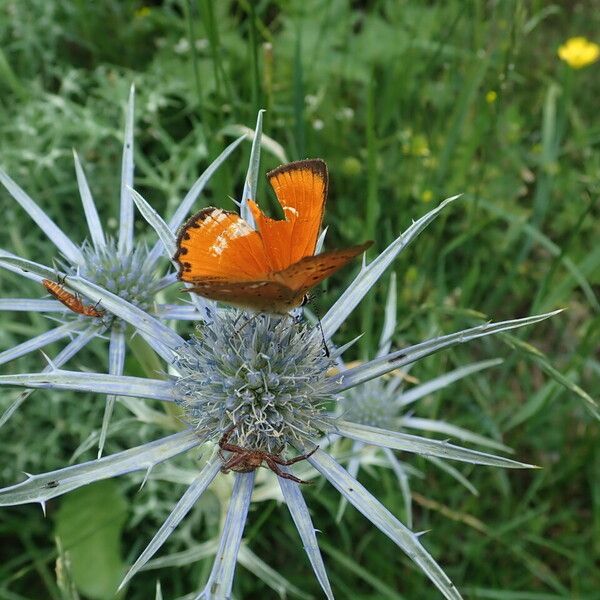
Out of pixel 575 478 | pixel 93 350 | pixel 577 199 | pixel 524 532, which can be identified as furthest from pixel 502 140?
pixel 93 350

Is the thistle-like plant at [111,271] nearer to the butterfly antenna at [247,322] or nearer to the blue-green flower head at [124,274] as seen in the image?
the blue-green flower head at [124,274]

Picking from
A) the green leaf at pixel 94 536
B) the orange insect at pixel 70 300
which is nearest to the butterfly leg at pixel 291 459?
the orange insect at pixel 70 300

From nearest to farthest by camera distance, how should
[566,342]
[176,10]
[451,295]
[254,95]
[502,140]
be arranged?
[254,95] < [451,295] < [566,342] < [502,140] < [176,10]

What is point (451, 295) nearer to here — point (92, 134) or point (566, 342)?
point (566, 342)

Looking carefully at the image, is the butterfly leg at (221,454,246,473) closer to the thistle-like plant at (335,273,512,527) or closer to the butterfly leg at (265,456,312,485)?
the butterfly leg at (265,456,312,485)

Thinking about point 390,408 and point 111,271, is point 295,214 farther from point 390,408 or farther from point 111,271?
point 390,408

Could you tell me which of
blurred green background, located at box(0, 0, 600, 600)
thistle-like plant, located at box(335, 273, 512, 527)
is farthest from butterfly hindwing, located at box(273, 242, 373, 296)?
blurred green background, located at box(0, 0, 600, 600)

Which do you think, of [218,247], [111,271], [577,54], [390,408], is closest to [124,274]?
[111,271]
